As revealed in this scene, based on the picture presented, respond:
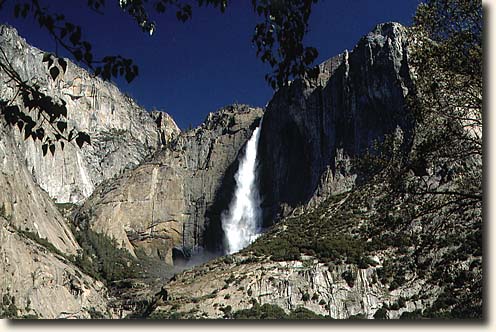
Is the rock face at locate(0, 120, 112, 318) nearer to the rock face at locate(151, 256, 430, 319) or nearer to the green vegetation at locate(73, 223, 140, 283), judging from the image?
the green vegetation at locate(73, 223, 140, 283)

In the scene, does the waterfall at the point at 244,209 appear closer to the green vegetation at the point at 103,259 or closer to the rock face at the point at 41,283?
the green vegetation at the point at 103,259

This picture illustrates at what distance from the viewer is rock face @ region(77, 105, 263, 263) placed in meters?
64.1

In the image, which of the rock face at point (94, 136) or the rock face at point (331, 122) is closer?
the rock face at point (331, 122)

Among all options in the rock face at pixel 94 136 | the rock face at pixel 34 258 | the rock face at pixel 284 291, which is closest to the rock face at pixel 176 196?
the rock face at pixel 34 258

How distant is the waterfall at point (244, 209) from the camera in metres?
60.1

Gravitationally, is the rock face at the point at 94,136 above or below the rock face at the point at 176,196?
above

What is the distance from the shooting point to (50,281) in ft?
127

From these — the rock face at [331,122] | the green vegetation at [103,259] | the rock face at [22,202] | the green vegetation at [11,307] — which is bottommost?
the green vegetation at [11,307]

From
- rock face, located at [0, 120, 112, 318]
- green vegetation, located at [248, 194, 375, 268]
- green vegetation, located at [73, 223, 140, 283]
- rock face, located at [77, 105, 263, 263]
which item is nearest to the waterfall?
rock face, located at [77, 105, 263, 263]

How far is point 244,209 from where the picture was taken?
62.2 meters

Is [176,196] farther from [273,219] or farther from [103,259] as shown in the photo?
[273,219]

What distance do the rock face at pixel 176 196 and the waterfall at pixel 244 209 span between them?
4.11 ft

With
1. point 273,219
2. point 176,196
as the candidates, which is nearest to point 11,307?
point 273,219

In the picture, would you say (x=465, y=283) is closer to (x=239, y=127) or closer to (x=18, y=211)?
(x=18, y=211)
